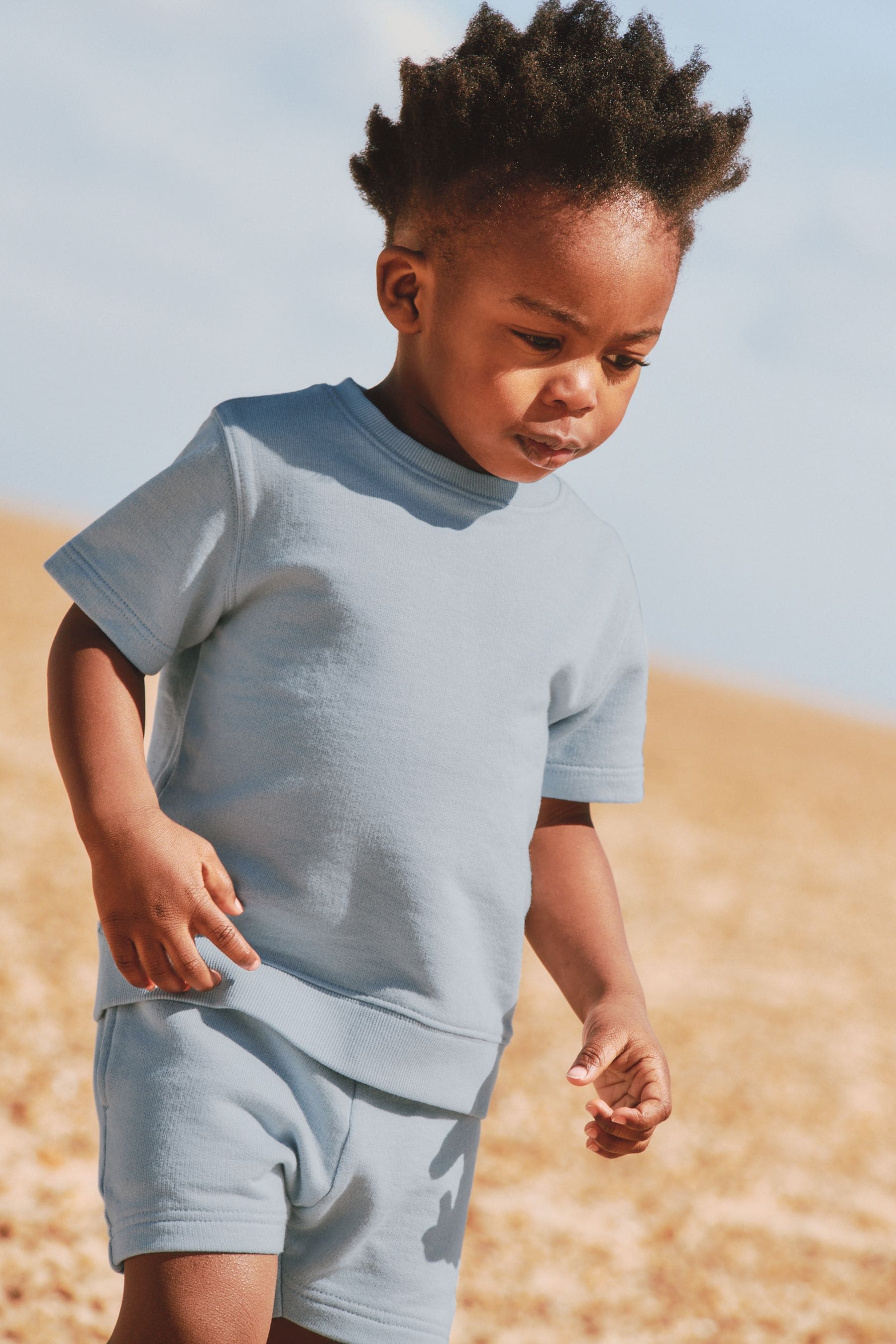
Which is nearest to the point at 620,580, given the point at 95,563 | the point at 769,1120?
the point at 95,563

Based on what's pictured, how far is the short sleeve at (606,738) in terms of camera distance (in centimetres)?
206

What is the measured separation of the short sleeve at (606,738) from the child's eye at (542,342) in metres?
0.50

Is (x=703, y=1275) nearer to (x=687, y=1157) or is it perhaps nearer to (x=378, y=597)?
(x=687, y=1157)

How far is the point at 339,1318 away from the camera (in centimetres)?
177

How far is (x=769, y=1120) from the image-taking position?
6387 mm

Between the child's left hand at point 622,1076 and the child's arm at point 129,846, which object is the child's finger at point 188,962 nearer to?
the child's arm at point 129,846

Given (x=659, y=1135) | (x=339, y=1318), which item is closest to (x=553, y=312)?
(x=339, y=1318)

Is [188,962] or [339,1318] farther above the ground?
[188,962]

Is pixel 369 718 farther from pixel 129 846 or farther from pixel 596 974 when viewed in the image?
pixel 596 974

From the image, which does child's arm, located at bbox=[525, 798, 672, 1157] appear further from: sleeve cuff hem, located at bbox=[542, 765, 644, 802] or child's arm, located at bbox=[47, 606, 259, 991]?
child's arm, located at bbox=[47, 606, 259, 991]

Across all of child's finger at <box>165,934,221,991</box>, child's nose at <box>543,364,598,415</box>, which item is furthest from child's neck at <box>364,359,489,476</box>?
child's finger at <box>165,934,221,991</box>

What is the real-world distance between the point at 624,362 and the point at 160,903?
0.92 m

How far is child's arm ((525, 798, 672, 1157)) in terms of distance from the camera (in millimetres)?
1825

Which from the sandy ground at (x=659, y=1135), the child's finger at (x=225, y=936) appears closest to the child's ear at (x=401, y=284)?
the child's finger at (x=225, y=936)
